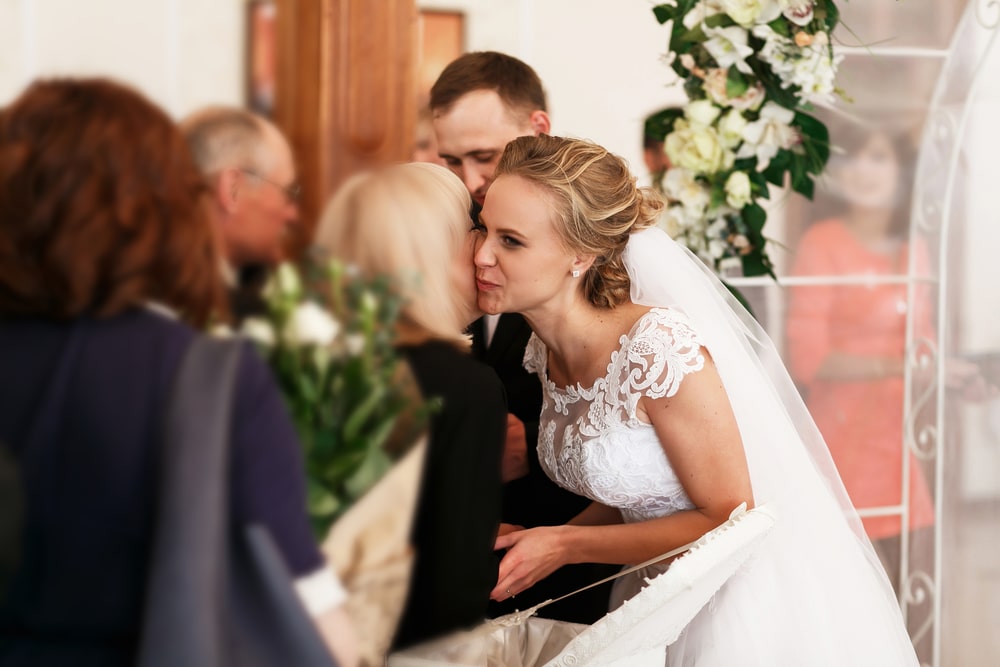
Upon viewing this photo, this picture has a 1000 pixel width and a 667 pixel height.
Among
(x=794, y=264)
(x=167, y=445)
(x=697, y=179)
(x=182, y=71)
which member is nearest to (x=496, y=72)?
(x=697, y=179)

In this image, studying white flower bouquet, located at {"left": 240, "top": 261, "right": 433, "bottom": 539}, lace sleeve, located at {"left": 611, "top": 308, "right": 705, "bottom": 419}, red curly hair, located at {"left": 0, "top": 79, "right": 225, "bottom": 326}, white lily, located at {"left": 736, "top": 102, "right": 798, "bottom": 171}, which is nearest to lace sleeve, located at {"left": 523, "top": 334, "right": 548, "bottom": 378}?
lace sleeve, located at {"left": 611, "top": 308, "right": 705, "bottom": 419}

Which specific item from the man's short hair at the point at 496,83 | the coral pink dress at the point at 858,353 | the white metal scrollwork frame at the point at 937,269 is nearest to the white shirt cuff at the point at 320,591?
the man's short hair at the point at 496,83

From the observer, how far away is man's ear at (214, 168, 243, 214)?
0.92m

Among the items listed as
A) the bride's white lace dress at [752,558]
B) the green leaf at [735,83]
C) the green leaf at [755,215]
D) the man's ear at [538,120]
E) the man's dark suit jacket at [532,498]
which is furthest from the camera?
the green leaf at [755,215]

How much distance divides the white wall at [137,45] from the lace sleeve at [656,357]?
1.05 meters

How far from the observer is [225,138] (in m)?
0.95

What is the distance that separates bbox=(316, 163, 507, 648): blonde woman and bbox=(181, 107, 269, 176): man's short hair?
3.3 inches

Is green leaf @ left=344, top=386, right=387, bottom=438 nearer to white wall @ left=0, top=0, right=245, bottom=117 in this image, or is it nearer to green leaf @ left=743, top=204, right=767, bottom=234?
white wall @ left=0, top=0, right=245, bottom=117

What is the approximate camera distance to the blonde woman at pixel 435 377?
97 centimetres

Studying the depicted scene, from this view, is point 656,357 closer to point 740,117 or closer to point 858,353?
point 740,117

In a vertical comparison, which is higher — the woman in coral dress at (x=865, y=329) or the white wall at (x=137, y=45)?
the white wall at (x=137, y=45)

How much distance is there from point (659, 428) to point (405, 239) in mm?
983

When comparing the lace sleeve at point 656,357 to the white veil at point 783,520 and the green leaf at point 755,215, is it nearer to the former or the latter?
the white veil at point 783,520

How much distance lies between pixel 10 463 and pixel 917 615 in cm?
261
